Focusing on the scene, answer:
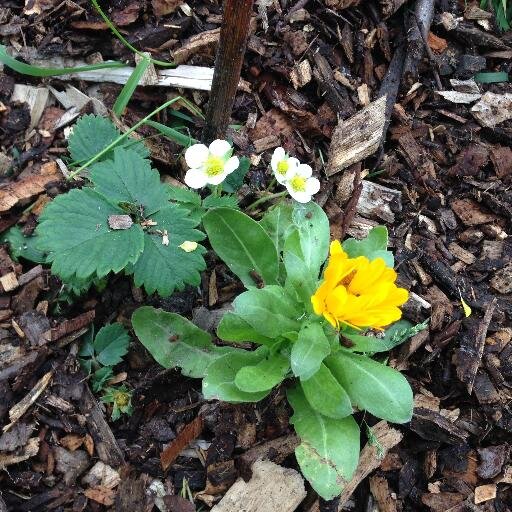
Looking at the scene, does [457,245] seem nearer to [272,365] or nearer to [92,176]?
[272,365]

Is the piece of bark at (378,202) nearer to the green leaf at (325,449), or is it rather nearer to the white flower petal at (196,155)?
the white flower petal at (196,155)

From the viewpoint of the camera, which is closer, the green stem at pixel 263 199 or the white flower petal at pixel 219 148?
the white flower petal at pixel 219 148

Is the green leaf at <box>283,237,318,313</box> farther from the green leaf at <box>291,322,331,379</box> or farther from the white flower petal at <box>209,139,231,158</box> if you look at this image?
the white flower petal at <box>209,139,231,158</box>

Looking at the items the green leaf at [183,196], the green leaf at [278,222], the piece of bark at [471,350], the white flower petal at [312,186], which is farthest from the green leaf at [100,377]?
the piece of bark at [471,350]

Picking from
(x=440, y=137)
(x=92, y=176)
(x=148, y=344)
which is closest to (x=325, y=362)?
(x=148, y=344)

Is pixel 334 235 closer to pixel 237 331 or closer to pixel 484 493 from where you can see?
pixel 237 331

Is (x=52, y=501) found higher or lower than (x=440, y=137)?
lower

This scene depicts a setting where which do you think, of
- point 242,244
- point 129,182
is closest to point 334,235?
point 242,244
